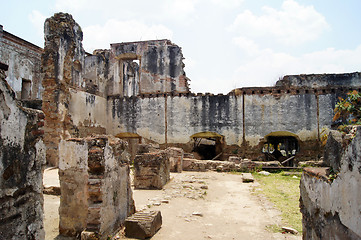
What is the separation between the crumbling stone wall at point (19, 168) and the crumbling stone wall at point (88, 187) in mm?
1642

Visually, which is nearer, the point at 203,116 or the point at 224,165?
the point at 224,165

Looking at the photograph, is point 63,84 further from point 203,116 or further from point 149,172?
point 203,116

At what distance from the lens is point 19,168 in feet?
7.95

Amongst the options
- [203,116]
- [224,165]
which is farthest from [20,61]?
[224,165]

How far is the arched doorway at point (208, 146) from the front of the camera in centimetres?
1628

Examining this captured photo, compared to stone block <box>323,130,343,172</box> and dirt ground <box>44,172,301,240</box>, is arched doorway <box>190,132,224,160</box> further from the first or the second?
stone block <box>323,130,343,172</box>

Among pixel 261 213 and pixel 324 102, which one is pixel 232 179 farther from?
pixel 324 102

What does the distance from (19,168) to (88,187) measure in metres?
2.11

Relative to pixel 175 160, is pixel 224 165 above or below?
below

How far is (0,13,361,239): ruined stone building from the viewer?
13.0 metres

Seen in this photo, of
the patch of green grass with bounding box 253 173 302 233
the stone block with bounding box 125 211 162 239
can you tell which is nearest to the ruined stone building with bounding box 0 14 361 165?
the patch of green grass with bounding box 253 173 302 233

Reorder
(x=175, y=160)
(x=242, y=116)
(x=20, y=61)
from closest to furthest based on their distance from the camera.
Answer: (x=175, y=160)
(x=242, y=116)
(x=20, y=61)

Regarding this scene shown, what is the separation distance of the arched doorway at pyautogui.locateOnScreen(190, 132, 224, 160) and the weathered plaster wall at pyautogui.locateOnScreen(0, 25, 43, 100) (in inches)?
474

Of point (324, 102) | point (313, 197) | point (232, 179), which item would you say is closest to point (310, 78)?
point (324, 102)
